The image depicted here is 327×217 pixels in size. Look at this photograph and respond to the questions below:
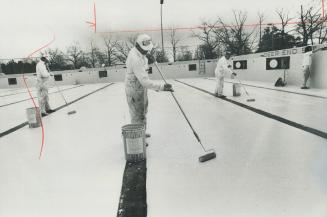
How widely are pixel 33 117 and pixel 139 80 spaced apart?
2698 millimetres

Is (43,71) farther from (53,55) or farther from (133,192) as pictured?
(133,192)

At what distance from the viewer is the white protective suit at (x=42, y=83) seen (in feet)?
21.1

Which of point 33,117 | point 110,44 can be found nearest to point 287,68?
point 110,44

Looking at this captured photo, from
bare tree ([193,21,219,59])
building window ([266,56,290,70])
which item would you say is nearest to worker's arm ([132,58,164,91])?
building window ([266,56,290,70])

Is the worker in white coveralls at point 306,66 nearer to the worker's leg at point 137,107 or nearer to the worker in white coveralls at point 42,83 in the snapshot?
the worker's leg at point 137,107

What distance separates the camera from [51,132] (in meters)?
4.59

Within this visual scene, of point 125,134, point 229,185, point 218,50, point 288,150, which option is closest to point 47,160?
point 125,134

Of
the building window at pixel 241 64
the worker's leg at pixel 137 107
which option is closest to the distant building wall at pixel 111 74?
the building window at pixel 241 64

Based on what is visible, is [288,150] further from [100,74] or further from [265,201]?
[100,74]

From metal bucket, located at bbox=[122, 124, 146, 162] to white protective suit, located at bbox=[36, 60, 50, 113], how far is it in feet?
13.9

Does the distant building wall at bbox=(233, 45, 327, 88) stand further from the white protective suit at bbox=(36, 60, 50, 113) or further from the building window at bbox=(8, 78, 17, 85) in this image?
the building window at bbox=(8, 78, 17, 85)

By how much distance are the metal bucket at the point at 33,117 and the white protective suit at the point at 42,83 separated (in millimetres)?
1460

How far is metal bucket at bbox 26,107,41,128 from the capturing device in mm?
4969

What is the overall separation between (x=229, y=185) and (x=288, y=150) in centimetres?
115
